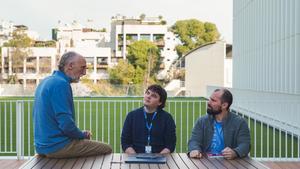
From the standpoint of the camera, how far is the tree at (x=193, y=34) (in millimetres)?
78188

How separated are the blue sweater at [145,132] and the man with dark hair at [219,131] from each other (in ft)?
1.31

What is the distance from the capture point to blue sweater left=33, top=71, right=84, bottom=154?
14.0 ft

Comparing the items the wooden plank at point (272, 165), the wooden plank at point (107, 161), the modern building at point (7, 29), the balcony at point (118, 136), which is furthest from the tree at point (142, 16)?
the wooden plank at point (107, 161)

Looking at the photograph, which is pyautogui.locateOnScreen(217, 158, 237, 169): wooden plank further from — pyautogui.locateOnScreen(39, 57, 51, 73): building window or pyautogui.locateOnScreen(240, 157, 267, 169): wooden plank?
pyautogui.locateOnScreen(39, 57, 51, 73): building window

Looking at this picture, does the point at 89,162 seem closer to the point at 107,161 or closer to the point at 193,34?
the point at 107,161

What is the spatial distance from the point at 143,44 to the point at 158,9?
557 inches

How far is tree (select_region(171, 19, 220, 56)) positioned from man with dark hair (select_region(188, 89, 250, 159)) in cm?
7354

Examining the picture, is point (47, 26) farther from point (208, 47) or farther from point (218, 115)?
point (218, 115)

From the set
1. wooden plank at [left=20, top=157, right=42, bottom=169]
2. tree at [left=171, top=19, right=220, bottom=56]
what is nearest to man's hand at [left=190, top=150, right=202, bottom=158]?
wooden plank at [left=20, top=157, right=42, bottom=169]

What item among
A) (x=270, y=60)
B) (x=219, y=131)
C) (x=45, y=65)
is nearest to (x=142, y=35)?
(x=45, y=65)

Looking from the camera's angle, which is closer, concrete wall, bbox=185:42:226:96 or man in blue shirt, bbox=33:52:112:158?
man in blue shirt, bbox=33:52:112:158

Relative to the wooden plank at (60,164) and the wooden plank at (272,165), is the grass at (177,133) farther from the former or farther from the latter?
the wooden plank at (60,164)

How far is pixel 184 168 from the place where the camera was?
3801 millimetres

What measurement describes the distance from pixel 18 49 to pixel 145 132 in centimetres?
7039
